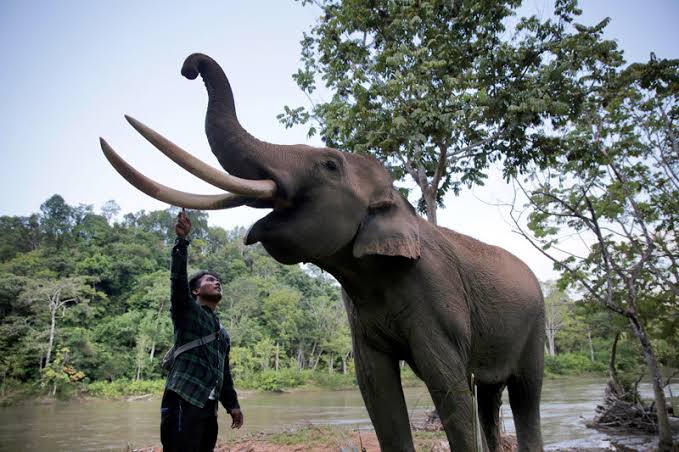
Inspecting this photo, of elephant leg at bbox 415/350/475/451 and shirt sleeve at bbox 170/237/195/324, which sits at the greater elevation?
shirt sleeve at bbox 170/237/195/324

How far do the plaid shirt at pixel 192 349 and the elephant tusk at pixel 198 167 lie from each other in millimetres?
1060

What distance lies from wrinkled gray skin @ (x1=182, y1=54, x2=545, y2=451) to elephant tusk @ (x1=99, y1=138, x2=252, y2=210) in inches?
5.5

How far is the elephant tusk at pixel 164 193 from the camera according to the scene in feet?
5.18

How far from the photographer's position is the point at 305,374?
128 feet

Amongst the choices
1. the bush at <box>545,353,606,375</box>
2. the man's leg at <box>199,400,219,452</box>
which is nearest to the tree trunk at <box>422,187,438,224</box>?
the man's leg at <box>199,400,219,452</box>

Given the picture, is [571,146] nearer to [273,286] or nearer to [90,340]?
[90,340]

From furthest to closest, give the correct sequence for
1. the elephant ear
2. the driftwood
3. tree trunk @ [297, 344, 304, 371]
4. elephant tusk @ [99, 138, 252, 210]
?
tree trunk @ [297, 344, 304, 371]
the driftwood
the elephant ear
elephant tusk @ [99, 138, 252, 210]

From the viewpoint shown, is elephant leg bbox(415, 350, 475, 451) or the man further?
the man

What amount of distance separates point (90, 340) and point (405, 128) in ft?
117

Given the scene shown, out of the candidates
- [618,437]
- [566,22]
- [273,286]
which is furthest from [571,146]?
[273,286]

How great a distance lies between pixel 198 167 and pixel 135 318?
42.2m

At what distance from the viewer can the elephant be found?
1.87 metres

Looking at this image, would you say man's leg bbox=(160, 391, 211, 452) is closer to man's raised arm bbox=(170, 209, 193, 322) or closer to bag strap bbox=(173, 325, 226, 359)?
bag strap bbox=(173, 325, 226, 359)

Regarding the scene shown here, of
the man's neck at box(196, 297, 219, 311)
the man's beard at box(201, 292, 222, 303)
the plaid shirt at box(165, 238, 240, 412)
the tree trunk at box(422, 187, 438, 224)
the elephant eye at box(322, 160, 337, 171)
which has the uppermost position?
the tree trunk at box(422, 187, 438, 224)
